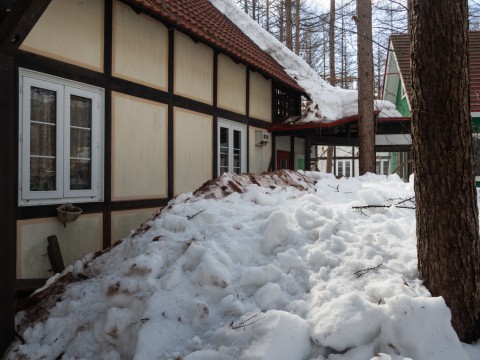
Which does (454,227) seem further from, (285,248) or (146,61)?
(146,61)

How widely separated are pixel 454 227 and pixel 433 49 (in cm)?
115

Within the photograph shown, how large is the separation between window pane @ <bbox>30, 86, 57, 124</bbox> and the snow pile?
8.32 metres

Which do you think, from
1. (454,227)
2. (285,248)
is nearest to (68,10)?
(285,248)

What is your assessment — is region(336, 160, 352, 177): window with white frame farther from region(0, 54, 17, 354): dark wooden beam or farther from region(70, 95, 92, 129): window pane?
region(0, 54, 17, 354): dark wooden beam

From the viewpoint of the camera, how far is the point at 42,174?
4.72 metres

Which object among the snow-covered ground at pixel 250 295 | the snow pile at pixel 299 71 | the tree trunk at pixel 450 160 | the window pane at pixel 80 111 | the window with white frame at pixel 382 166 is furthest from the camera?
the window with white frame at pixel 382 166

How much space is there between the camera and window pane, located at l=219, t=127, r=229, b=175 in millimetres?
8670

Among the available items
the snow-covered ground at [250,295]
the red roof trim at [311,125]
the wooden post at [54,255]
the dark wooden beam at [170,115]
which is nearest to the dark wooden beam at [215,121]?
the dark wooden beam at [170,115]

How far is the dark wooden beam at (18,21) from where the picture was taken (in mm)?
2670

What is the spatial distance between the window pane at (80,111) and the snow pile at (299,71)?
777 cm

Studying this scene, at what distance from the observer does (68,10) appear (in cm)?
497

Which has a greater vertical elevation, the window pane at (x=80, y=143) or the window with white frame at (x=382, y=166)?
the window with white frame at (x=382, y=166)

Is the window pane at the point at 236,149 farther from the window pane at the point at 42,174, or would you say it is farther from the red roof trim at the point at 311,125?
the window pane at the point at 42,174

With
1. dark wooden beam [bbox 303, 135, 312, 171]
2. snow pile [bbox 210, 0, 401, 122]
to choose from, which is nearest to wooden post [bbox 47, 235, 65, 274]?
dark wooden beam [bbox 303, 135, 312, 171]
